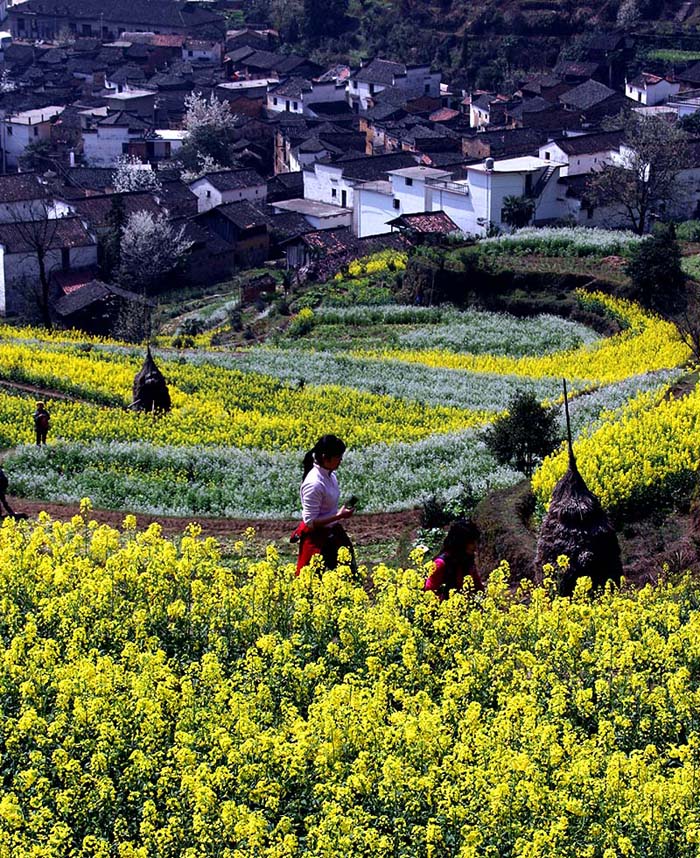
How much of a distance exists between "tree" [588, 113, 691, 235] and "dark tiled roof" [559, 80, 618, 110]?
26.1 meters

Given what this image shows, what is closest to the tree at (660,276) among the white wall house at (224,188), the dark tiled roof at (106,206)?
the dark tiled roof at (106,206)

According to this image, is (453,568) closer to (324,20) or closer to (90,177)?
(90,177)

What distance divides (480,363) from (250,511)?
61.2 ft

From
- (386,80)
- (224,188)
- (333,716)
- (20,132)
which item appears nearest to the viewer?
(333,716)

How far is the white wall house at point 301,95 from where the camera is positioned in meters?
99.0

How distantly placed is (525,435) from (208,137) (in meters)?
67.3

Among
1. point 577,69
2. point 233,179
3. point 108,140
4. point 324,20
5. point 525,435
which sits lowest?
point 108,140

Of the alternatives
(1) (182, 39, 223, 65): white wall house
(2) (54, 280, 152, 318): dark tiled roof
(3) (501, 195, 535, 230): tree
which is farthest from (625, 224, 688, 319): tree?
(1) (182, 39, 223, 65): white wall house

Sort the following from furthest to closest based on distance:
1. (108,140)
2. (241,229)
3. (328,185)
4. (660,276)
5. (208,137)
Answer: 1. (108,140)
2. (208,137)
3. (328,185)
4. (241,229)
5. (660,276)

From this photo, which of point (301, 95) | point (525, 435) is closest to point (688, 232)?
point (525, 435)

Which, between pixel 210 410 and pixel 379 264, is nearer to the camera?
pixel 210 410

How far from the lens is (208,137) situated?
85.5m

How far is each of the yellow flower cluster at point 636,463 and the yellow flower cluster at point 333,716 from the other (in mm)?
3446

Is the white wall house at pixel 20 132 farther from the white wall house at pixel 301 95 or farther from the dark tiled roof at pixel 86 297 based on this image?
the dark tiled roof at pixel 86 297
